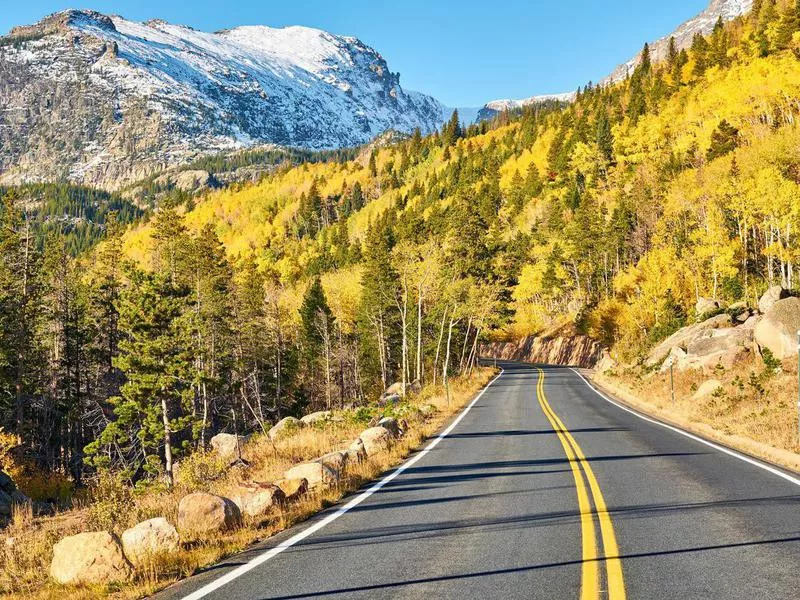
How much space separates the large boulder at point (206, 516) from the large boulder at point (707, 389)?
1950 centimetres

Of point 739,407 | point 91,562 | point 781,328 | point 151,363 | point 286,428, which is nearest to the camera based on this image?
point 91,562

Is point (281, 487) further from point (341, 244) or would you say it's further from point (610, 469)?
point (341, 244)

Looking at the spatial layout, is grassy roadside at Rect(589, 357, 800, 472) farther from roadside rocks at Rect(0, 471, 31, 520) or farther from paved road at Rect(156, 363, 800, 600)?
roadside rocks at Rect(0, 471, 31, 520)

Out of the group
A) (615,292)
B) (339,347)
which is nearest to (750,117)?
(615,292)

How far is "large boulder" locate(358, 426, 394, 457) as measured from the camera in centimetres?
1408

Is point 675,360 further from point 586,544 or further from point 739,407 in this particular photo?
point 586,544

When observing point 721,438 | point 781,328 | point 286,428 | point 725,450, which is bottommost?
point 286,428

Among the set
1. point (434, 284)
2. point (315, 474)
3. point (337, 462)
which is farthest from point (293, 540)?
point (434, 284)

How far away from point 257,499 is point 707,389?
19.9m

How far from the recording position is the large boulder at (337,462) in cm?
1055

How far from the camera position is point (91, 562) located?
5914mm

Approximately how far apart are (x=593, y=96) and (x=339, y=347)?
112m

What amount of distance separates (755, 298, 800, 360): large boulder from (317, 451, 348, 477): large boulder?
19278 mm

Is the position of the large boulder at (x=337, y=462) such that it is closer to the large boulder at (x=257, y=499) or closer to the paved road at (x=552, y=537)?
the paved road at (x=552, y=537)
